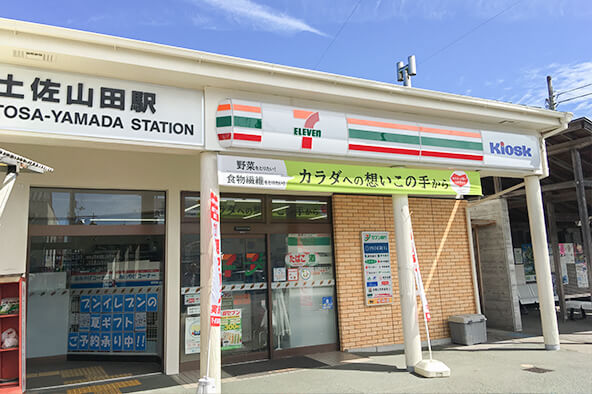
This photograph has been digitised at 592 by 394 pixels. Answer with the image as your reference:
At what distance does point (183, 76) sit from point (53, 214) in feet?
10.8

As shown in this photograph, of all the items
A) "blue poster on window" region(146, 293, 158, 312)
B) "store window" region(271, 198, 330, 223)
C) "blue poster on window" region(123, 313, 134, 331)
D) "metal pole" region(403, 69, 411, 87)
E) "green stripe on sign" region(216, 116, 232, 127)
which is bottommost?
"blue poster on window" region(123, 313, 134, 331)

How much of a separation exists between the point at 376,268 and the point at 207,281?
4.20 m

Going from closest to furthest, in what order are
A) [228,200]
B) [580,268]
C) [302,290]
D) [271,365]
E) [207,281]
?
1. [207,281]
2. [271,365]
3. [228,200]
4. [302,290]
5. [580,268]

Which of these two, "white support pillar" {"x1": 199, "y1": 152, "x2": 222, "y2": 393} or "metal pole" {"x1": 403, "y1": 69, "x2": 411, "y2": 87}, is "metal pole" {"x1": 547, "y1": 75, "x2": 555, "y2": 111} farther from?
"white support pillar" {"x1": 199, "y1": 152, "x2": 222, "y2": 393}

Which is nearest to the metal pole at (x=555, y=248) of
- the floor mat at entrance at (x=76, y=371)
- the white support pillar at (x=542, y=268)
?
the white support pillar at (x=542, y=268)

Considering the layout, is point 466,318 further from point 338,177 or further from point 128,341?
point 128,341

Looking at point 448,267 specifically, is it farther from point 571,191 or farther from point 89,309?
point 89,309

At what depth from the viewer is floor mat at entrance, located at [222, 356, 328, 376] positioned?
6.77 metres

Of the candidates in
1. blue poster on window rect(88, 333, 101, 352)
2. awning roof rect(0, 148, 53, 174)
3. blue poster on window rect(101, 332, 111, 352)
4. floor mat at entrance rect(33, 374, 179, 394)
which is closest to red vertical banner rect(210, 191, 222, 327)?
floor mat at entrance rect(33, 374, 179, 394)

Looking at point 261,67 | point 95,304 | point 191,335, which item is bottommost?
point 191,335

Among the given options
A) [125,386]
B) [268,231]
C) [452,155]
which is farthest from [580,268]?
[125,386]

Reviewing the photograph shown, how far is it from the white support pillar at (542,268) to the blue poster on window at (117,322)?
26.2 feet

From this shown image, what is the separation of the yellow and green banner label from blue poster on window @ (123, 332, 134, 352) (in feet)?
14.9

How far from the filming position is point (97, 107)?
4.93 meters
